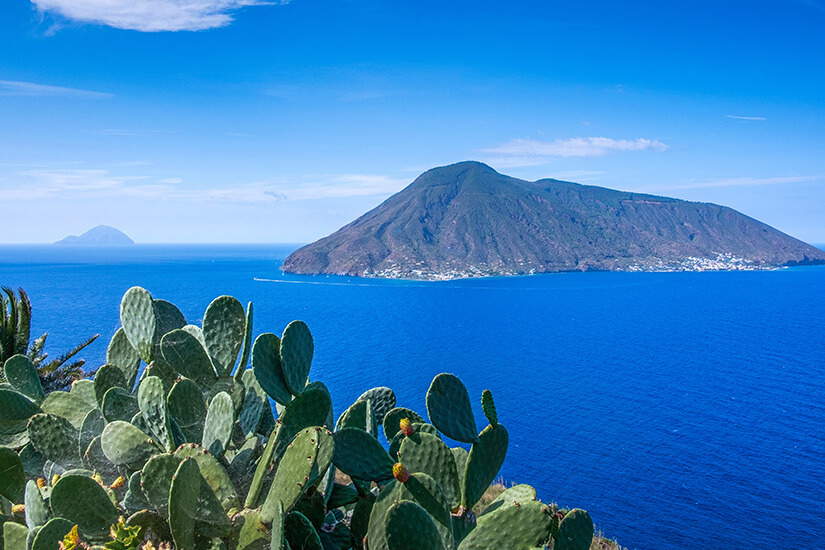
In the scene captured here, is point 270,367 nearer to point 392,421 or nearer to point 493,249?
point 392,421

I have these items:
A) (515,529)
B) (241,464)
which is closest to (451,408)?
(515,529)

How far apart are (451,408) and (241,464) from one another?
0.92 meters

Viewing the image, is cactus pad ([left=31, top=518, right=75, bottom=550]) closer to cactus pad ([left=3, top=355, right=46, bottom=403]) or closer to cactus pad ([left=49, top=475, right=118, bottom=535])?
cactus pad ([left=49, top=475, right=118, bottom=535])

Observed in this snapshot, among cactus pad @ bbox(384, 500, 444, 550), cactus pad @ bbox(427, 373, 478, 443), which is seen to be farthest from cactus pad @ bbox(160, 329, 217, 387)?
cactus pad @ bbox(384, 500, 444, 550)

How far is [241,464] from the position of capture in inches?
88.8

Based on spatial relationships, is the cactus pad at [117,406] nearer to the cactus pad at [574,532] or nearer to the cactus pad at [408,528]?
the cactus pad at [408,528]

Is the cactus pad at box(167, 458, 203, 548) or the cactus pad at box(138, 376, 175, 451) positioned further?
the cactus pad at box(138, 376, 175, 451)

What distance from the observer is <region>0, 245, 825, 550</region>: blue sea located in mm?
29625

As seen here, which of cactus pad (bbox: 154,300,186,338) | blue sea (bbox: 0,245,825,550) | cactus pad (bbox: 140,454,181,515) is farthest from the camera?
blue sea (bbox: 0,245,825,550)

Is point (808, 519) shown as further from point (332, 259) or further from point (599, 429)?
point (332, 259)

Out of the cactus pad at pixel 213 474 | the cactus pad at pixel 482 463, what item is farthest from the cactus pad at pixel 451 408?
the cactus pad at pixel 213 474

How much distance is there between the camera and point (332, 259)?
157500 millimetres

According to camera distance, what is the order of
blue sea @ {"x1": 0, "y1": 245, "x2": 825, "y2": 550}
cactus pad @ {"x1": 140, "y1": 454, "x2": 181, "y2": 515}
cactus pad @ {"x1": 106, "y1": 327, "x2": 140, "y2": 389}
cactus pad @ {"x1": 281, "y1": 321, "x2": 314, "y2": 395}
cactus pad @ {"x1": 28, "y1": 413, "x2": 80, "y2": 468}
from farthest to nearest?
1. blue sea @ {"x1": 0, "y1": 245, "x2": 825, "y2": 550}
2. cactus pad @ {"x1": 106, "y1": 327, "x2": 140, "y2": 389}
3. cactus pad @ {"x1": 28, "y1": 413, "x2": 80, "y2": 468}
4. cactus pad @ {"x1": 281, "y1": 321, "x2": 314, "y2": 395}
5. cactus pad @ {"x1": 140, "y1": 454, "x2": 181, "y2": 515}

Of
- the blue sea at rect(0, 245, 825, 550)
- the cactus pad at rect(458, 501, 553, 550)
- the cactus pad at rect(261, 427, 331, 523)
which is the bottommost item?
the blue sea at rect(0, 245, 825, 550)
